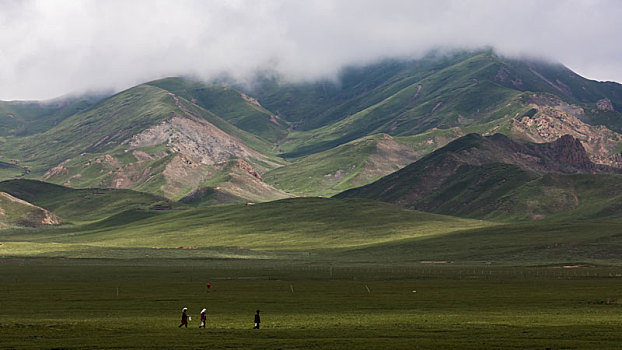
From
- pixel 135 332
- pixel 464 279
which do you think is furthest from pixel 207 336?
pixel 464 279

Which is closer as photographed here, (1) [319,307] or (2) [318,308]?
(2) [318,308]

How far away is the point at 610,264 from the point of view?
188 meters

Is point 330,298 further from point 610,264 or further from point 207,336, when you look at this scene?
point 610,264

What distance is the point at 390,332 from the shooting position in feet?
213

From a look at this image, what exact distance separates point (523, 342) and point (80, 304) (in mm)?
64154

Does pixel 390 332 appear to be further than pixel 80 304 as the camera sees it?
No

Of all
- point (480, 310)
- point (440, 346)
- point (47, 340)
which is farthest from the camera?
point (480, 310)

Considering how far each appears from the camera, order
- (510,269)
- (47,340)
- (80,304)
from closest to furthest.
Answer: (47,340) → (80,304) → (510,269)

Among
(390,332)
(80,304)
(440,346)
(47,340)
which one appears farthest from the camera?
(80,304)

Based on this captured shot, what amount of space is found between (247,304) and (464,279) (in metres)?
59.6

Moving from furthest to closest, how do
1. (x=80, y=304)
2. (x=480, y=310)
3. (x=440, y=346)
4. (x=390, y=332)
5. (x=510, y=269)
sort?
(x=510, y=269) < (x=80, y=304) < (x=480, y=310) < (x=390, y=332) < (x=440, y=346)

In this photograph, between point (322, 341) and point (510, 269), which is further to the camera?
point (510, 269)

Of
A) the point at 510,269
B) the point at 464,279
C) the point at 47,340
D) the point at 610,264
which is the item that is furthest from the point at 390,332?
the point at 610,264

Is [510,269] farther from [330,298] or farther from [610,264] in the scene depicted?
[330,298]
